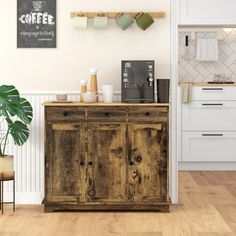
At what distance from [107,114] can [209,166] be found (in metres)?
2.85

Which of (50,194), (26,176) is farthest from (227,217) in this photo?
(26,176)

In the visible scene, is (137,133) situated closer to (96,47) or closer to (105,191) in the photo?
(105,191)

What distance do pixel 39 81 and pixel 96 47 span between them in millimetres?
563

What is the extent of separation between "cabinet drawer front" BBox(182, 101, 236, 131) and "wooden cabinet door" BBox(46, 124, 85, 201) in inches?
103

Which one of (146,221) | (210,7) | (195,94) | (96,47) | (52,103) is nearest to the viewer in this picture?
(146,221)

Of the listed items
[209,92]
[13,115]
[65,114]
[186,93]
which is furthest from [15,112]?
[209,92]

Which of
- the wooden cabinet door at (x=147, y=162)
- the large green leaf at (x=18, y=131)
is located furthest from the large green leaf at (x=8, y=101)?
the wooden cabinet door at (x=147, y=162)

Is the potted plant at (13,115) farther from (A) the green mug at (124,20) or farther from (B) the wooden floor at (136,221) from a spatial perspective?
(A) the green mug at (124,20)

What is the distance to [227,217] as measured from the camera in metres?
4.39

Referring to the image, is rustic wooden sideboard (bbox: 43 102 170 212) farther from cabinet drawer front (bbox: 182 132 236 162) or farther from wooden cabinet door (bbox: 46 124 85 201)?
cabinet drawer front (bbox: 182 132 236 162)

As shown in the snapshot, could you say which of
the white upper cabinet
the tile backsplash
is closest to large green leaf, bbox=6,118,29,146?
the white upper cabinet

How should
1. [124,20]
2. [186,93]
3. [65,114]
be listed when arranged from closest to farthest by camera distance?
1. [65,114]
2. [124,20]
3. [186,93]

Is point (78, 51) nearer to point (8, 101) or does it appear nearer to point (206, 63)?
point (8, 101)

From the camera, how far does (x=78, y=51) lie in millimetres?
4930
